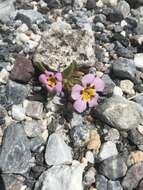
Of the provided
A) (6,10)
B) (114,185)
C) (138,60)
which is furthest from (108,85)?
(6,10)

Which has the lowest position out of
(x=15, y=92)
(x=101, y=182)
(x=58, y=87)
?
(x=101, y=182)

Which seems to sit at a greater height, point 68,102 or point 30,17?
point 30,17

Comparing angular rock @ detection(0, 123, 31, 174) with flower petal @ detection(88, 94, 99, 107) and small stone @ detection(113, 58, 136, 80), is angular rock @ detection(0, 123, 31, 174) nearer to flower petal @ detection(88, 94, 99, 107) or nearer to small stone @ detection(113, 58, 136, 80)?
flower petal @ detection(88, 94, 99, 107)

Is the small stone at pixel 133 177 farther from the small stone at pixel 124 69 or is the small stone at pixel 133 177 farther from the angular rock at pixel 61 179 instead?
the small stone at pixel 124 69

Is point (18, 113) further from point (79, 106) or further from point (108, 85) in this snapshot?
point (108, 85)

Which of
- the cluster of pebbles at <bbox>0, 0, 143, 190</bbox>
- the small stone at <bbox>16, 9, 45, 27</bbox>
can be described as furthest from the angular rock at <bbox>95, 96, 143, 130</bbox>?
the small stone at <bbox>16, 9, 45, 27</bbox>

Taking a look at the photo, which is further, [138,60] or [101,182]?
[138,60]

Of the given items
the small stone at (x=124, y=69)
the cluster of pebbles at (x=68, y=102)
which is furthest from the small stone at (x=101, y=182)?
the small stone at (x=124, y=69)

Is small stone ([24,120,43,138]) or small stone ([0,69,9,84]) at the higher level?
small stone ([0,69,9,84])
